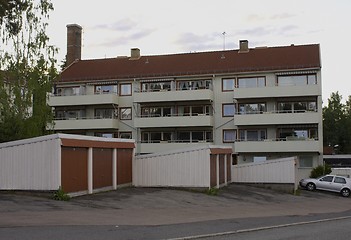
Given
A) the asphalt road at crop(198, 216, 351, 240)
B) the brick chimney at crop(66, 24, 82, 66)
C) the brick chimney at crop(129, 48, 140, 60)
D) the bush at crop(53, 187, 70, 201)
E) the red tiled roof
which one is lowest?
the asphalt road at crop(198, 216, 351, 240)

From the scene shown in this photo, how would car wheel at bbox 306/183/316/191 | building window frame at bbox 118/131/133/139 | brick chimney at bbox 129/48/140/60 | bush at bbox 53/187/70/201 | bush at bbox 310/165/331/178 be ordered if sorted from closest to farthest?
bush at bbox 53/187/70/201
car wheel at bbox 306/183/316/191
bush at bbox 310/165/331/178
building window frame at bbox 118/131/133/139
brick chimney at bbox 129/48/140/60

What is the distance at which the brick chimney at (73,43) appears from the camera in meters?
68.3

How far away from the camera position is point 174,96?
5703 centimetres

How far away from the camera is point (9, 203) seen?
21.3 meters

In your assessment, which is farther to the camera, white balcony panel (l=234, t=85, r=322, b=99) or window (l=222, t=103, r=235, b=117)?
window (l=222, t=103, r=235, b=117)

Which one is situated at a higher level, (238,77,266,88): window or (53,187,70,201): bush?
(238,77,266,88): window

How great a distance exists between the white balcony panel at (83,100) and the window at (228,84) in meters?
11.1

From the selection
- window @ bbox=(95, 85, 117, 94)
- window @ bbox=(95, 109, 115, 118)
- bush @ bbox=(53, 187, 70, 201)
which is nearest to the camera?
bush @ bbox=(53, 187, 70, 201)

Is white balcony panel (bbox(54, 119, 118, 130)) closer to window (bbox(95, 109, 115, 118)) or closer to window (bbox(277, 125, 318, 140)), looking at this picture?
window (bbox(95, 109, 115, 118))

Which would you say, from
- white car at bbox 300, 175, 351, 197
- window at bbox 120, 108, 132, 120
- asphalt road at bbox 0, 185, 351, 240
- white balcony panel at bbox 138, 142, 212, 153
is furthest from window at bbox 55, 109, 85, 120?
asphalt road at bbox 0, 185, 351, 240

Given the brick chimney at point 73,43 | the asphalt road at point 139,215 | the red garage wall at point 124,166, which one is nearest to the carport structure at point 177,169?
the red garage wall at point 124,166

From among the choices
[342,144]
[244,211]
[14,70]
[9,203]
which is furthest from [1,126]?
[342,144]

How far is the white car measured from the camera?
4181 centimetres

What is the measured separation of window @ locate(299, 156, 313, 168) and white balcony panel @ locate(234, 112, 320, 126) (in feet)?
11.5
